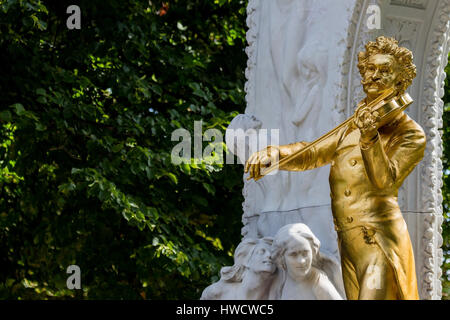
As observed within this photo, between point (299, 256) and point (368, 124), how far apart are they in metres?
1.37

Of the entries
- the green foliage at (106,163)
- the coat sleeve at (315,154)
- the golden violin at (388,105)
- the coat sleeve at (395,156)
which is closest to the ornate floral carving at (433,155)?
the coat sleeve at (315,154)

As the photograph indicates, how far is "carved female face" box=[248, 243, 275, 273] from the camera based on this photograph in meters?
6.19

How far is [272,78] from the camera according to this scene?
23.7ft

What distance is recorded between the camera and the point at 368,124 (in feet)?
15.7

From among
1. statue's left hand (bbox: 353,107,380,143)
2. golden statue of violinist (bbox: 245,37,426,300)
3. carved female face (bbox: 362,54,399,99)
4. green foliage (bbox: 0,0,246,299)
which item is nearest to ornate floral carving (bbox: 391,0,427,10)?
golden statue of violinist (bbox: 245,37,426,300)

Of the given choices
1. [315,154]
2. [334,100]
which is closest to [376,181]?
[315,154]

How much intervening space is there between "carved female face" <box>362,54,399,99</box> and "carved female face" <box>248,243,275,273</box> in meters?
1.56

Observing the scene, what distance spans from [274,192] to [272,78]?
33.3 inches

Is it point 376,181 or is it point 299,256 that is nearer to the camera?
point 376,181

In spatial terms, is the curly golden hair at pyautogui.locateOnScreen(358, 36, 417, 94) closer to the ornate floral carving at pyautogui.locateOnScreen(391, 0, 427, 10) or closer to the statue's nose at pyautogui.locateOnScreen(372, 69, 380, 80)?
the statue's nose at pyautogui.locateOnScreen(372, 69, 380, 80)

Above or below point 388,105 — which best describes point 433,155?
above

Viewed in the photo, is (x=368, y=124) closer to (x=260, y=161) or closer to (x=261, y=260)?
(x=260, y=161)

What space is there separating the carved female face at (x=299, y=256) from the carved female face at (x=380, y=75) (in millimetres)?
1186
